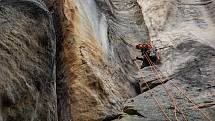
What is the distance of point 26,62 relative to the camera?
23.1 ft

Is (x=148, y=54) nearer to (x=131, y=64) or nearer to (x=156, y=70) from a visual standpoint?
(x=131, y=64)

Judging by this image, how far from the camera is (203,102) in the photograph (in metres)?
9.49

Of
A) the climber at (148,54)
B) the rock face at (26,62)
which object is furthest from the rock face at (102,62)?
the climber at (148,54)

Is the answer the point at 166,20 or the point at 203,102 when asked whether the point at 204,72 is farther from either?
the point at 166,20

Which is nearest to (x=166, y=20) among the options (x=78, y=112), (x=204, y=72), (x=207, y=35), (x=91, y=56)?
(x=207, y=35)

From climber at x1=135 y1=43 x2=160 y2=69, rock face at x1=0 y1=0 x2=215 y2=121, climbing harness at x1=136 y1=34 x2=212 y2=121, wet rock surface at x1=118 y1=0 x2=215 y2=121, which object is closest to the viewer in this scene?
rock face at x1=0 y1=0 x2=215 y2=121

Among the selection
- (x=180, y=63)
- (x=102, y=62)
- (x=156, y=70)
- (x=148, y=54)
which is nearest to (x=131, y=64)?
(x=148, y=54)

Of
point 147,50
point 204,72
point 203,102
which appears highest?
point 147,50

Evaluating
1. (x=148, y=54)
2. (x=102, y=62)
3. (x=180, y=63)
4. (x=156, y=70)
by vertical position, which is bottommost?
(x=156, y=70)

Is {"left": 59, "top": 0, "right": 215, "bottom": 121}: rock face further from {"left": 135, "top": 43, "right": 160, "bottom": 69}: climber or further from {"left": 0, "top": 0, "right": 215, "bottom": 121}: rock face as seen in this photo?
{"left": 135, "top": 43, "right": 160, "bottom": 69}: climber

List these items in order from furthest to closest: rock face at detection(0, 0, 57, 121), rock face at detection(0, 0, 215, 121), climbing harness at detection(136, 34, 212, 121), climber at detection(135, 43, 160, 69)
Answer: climber at detection(135, 43, 160, 69) < climbing harness at detection(136, 34, 212, 121) < rock face at detection(0, 0, 215, 121) < rock face at detection(0, 0, 57, 121)

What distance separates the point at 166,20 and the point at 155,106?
5.14 m

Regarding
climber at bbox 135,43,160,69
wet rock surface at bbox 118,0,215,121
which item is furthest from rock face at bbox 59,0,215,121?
climber at bbox 135,43,160,69

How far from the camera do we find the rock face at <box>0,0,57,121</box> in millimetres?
6531
